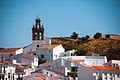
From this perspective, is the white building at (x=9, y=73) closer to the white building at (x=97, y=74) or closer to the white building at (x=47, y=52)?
the white building at (x=97, y=74)

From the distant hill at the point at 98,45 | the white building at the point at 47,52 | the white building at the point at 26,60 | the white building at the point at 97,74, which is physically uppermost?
the distant hill at the point at 98,45

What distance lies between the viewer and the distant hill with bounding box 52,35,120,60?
7706 centimetres

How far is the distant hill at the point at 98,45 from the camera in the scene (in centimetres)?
7706

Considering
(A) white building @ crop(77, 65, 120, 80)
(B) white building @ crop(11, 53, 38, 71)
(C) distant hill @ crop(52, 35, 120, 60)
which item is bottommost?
(A) white building @ crop(77, 65, 120, 80)

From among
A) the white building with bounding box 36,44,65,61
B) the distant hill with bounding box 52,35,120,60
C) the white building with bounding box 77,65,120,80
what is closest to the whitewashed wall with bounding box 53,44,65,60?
the white building with bounding box 36,44,65,61

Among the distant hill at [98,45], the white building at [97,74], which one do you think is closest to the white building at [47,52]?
the white building at [97,74]

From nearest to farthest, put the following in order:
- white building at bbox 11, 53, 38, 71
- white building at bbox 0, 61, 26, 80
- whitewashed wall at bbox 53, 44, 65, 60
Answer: white building at bbox 0, 61, 26, 80 < white building at bbox 11, 53, 38, 71 < whitewashed wall at bbox 53, 44, 65, 60

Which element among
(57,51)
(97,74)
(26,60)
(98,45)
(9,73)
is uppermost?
(98,45)

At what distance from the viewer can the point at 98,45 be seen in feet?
285

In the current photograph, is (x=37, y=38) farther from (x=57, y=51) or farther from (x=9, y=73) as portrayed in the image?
(x=9, y=73)

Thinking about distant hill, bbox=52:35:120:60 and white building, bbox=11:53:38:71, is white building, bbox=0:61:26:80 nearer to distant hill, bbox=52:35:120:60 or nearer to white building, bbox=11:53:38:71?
white building, bbox=11:53:38:71

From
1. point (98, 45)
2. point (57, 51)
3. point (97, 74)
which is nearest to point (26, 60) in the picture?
point (57, 51)

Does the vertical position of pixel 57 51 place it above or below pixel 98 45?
below

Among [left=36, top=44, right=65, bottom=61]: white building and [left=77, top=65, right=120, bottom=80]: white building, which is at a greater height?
[left=36, top=44, right=65, bottom=61]: white building
